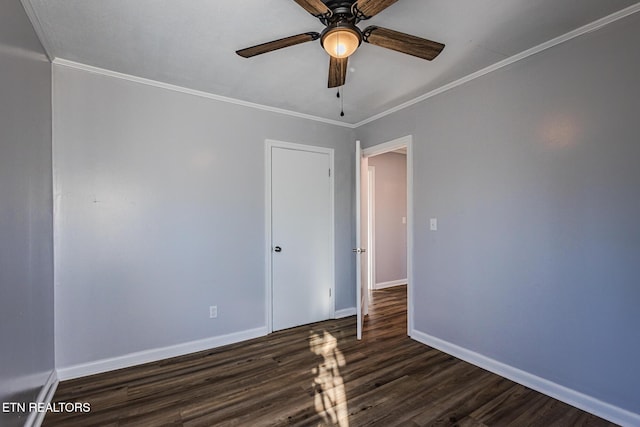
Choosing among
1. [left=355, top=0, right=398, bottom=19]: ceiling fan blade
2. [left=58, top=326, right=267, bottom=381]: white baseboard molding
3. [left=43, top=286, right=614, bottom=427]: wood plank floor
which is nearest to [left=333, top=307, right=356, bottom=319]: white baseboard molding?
[left=43, top=286, right=614, bottom=427]: wood plank floor

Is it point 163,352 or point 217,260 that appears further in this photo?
point 217,260

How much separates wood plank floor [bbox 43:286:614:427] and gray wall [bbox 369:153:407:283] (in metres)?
2.44

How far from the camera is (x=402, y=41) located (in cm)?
163

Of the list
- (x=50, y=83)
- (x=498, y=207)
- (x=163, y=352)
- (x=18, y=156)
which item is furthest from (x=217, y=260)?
(x=498, y=207)

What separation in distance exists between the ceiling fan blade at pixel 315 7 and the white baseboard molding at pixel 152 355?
9.34ft

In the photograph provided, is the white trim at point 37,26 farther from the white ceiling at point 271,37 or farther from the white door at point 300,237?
the white door at point 300,237

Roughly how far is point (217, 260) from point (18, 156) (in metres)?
1.68

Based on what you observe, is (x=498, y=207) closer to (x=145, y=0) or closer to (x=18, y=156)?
(x=145, y=0)

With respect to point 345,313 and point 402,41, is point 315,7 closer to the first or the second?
point 402,41

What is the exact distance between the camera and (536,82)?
2.19 metres

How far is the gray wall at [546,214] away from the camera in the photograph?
1.81 meters

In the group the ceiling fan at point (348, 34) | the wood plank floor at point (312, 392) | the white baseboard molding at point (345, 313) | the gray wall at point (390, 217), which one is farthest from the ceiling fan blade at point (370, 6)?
the gray wall at point (390, 217)

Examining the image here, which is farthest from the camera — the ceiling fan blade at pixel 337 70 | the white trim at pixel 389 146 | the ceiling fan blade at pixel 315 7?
the white trim at pixel 389 146

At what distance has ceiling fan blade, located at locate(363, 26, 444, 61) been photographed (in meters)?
1.57
